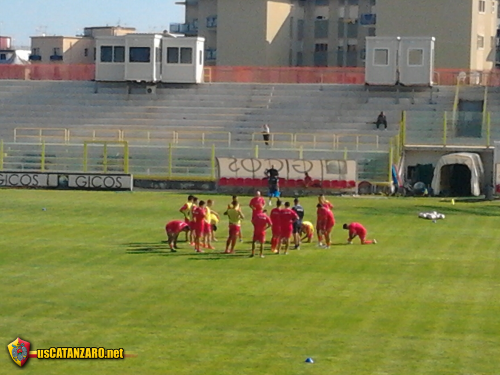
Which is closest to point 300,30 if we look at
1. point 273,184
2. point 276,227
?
point 273,184

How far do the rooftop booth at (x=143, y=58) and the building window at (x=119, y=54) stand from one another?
33cm

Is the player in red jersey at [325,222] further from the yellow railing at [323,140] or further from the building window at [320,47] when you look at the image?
the building window at [320,47]

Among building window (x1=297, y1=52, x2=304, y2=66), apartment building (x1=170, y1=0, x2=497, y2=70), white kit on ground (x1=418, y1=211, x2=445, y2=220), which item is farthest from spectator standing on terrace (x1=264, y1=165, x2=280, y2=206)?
building window (x1=297, y1=52, x2=304, y2=66)

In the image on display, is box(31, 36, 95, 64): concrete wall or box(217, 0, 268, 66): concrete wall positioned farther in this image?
box(31, 36, 95, 64): concrete wall

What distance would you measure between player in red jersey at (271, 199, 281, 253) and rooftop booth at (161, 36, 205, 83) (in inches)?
1460

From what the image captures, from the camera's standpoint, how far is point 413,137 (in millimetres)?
59000

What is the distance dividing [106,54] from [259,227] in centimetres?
4088

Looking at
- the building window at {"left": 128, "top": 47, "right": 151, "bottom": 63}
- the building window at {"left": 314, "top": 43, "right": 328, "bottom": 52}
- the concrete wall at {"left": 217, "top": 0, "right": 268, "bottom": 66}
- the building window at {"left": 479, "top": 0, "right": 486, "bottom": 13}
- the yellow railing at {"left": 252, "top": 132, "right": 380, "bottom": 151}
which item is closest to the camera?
the yellow railing at {"left": 252, "top": 132, "right": 380, "bottom": 151}

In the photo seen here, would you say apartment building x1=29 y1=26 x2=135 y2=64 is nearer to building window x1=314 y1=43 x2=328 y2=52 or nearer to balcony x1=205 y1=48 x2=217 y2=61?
balcony x1=205 y1=48 x2=217 y2=61

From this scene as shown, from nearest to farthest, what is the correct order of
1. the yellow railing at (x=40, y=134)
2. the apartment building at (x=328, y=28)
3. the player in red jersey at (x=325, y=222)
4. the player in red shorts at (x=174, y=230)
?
the player in red shorts at (x=174, y=230), the player in red jersey at (x=325, y=222), the yellow railing at (x=40, y=134), the apartment building at (x=328, y=28)

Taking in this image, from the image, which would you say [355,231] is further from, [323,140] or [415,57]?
[415,57]

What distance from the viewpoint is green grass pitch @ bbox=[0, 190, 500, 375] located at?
19.0 metres

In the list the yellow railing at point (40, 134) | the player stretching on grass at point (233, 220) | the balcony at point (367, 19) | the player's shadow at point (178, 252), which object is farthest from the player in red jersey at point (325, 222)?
the balcony at point (367, 19)

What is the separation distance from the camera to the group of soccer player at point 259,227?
31031 millimetres
